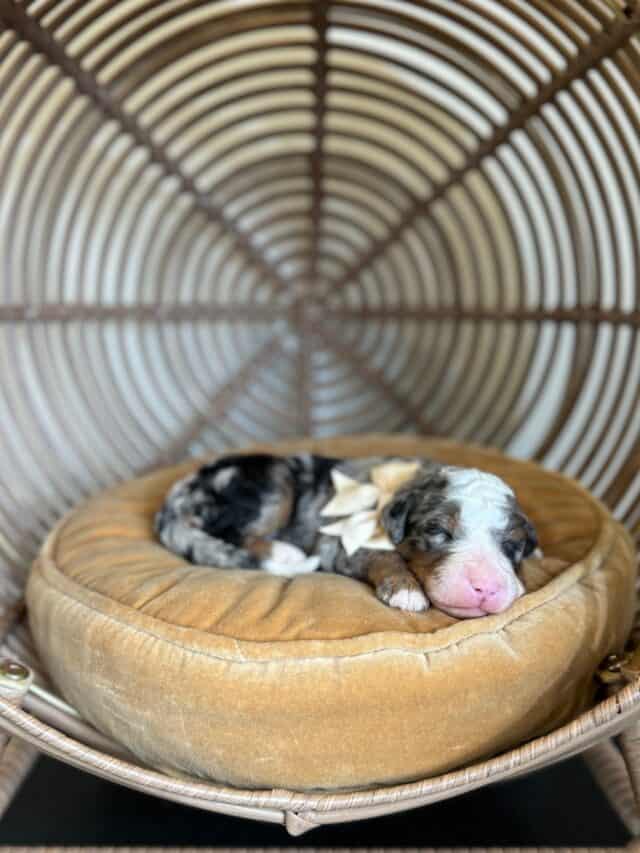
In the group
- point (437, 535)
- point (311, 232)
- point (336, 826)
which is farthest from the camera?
point (311, 232)

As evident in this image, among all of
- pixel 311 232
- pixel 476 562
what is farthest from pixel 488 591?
pixel 311 232

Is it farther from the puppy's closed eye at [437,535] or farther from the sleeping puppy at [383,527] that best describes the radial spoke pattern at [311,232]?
the puppy's closed eye at [437,535]

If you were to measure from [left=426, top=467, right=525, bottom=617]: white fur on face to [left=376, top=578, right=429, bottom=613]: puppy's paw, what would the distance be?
0.09 feet

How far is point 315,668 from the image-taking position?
4.64 ft

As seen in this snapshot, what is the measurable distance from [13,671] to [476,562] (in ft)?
2.95

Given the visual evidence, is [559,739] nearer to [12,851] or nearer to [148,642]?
[148,642]

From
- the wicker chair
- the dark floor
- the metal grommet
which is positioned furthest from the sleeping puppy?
the dark floor

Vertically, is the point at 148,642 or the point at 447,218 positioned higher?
the point at 447,218

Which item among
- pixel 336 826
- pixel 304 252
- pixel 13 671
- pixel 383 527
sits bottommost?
pixel 336 826

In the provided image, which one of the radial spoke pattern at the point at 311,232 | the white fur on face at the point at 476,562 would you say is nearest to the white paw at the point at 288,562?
the white fur on face at the point at 476,562

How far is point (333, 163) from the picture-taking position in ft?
10.1

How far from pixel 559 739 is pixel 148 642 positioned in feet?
2.48

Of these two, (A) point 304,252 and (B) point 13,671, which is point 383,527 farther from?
(A) point 304,252

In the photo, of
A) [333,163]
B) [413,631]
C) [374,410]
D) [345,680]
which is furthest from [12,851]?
[333,163]
